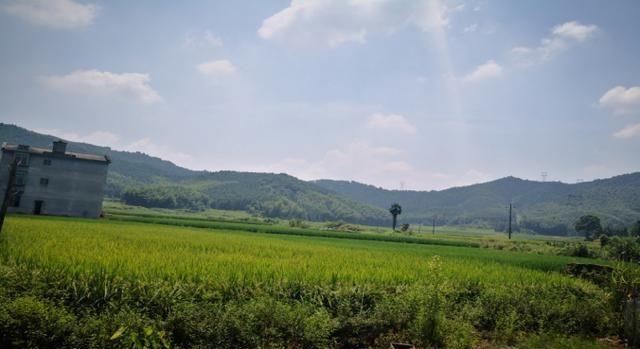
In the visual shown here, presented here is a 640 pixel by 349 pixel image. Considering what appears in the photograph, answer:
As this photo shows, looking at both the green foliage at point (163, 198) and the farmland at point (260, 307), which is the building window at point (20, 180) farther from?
the green foliage at point (163, 198)

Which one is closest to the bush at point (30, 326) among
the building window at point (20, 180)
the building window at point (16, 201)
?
the building window at point (16, 201)

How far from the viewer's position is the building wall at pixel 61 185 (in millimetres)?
52125

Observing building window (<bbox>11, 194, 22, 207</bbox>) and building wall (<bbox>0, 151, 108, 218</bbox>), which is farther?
building wall (<bbox>0, 151, 108, 218</bbox>)

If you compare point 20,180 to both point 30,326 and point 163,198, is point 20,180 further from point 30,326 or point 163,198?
point 163,198

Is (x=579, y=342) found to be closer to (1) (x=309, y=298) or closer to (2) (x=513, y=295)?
(2) (x=513, y=295)

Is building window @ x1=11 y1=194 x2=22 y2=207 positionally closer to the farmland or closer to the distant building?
the distant building

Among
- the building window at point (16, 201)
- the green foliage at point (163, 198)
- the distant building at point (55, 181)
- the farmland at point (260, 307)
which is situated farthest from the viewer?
the green foliage at point (163, 198)

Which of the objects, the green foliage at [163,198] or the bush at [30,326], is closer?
the bush at [30,326]

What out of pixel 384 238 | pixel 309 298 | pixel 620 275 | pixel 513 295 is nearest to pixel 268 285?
pixel 309 298

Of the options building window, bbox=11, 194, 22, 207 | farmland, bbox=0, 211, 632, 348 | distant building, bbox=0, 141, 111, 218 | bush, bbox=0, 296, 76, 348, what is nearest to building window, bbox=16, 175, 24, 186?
distant building, bbox=0, 141, 111, 218

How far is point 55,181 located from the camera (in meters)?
54.0

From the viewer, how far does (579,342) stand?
10844mm

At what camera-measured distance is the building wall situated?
52.1 metres

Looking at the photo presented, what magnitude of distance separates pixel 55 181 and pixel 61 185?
0.93m
